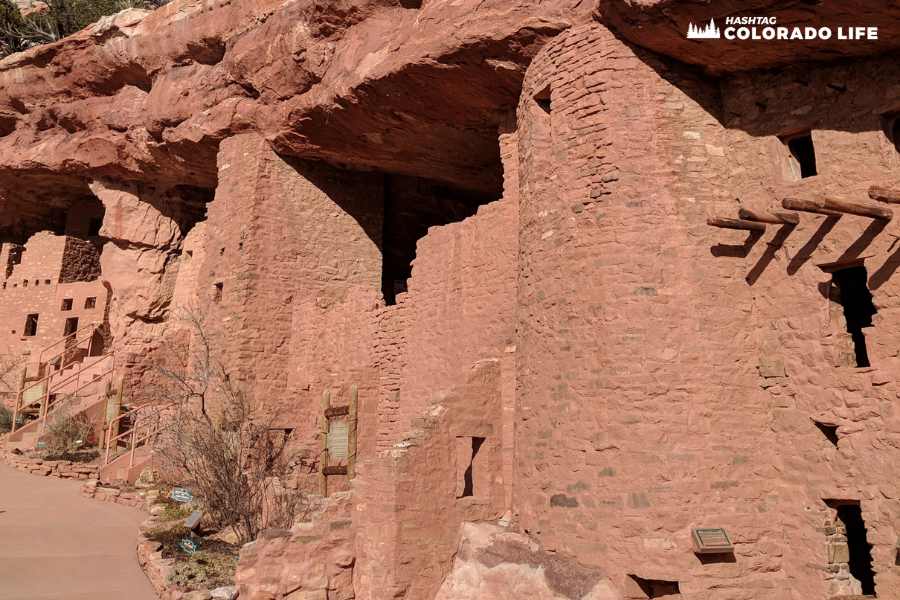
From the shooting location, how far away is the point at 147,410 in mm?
15070

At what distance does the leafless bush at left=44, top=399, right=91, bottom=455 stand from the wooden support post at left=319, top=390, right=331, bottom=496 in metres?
6.49

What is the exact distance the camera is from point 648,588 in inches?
278

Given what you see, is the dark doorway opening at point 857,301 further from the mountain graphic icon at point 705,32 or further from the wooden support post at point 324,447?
the wooden support post at point 324,447

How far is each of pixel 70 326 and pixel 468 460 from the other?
14686mm

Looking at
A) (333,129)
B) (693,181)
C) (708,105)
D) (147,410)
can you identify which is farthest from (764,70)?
(147,410)

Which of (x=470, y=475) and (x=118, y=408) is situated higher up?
(x=118, y=408)

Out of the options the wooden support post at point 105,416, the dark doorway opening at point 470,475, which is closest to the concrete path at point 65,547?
the wooden support post at point 105,416

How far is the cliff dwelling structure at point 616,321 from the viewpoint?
7.05 meters

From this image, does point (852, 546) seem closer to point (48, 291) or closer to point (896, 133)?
point (896, 133)

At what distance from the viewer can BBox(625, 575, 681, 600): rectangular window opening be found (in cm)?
694

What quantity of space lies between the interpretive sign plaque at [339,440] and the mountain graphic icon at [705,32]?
270 inches

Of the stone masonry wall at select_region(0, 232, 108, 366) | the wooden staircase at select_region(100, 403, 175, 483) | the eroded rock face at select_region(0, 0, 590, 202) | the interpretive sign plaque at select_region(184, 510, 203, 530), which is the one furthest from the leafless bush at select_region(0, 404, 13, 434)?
the interpretive sign plaque at select_region(184, 510, 203, 530)

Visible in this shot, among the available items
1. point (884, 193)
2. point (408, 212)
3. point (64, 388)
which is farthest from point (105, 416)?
Answer: point (884, 193)

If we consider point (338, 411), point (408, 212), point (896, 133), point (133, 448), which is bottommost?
point (133, 448)
